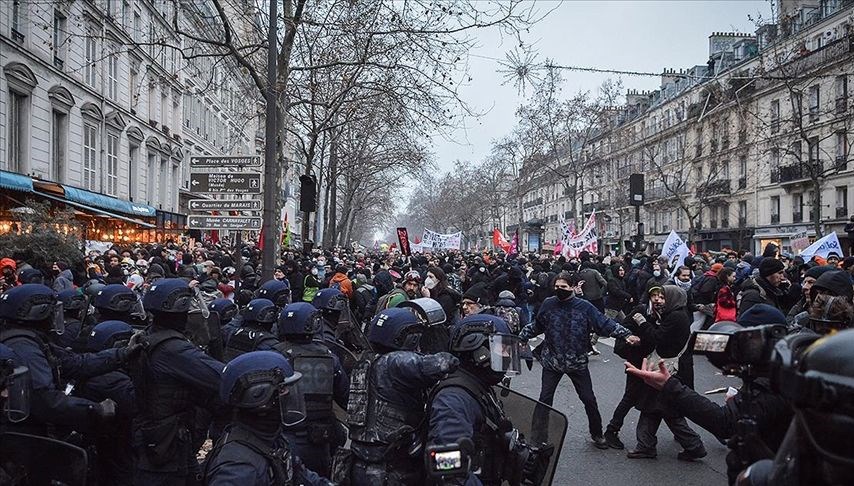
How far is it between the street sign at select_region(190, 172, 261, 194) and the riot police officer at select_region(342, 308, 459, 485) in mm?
6492

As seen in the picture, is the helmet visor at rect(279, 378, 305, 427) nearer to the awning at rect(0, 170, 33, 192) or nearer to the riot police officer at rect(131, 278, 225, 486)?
the riot police officer at rect(131, 278, 225, 486)

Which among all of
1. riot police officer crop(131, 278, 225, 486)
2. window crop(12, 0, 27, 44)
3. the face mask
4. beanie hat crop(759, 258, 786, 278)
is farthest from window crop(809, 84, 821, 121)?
riot police officer crop(131, 278, 225, 486)

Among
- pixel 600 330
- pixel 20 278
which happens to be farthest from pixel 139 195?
pixel 600 330

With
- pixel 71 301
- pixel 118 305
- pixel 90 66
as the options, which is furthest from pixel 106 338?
pixel 90 66

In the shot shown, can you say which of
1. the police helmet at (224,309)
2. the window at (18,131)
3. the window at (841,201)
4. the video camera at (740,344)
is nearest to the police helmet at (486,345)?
the video camera at (740,344)

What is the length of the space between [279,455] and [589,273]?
33.6 feet

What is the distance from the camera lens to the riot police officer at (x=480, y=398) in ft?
9.92

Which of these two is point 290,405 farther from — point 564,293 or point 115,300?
point 564,293

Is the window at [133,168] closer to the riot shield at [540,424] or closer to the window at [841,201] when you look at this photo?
the riot shield at [540,424]

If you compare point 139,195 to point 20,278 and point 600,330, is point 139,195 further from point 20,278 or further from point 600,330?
point 600,330

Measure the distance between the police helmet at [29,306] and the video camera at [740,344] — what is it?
370 cm

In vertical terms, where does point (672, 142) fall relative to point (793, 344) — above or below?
above

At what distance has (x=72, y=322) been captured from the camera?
5.58m

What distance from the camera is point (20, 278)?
8719 millimetres
